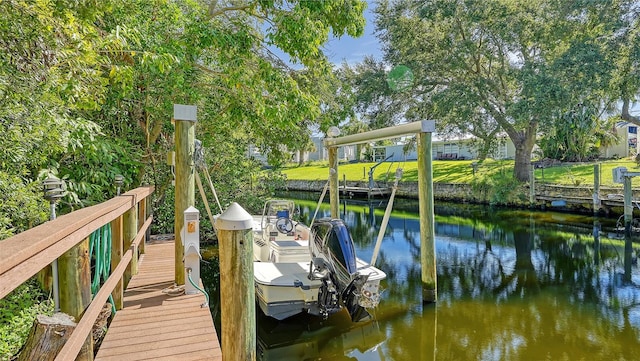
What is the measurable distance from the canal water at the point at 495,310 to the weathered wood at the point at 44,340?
3816mm

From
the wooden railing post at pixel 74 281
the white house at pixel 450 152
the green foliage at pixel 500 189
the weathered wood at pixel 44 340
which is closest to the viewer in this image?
the weathered wood at pixel 44 340

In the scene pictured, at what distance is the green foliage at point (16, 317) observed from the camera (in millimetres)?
3076

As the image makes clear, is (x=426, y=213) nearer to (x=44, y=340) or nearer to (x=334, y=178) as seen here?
(x=334, y=178)

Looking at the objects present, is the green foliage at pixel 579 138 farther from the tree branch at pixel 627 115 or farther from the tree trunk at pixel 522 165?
the tree branch at pixel 627 115

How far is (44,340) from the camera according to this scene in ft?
4.27

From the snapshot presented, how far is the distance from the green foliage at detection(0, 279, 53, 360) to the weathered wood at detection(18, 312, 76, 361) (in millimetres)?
2011

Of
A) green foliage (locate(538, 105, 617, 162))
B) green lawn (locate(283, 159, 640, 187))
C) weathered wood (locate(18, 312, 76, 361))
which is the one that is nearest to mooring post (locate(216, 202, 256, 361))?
weathered wood (locate(18, 312, 76, 361))

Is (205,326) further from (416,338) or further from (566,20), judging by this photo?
(566,20)

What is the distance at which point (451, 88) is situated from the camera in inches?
643

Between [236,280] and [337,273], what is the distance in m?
2.73

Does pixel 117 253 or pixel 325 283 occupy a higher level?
pixel 117 253

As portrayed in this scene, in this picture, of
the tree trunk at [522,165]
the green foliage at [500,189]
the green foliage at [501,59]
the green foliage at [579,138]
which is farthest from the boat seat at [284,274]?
the green foliage at [579,138]

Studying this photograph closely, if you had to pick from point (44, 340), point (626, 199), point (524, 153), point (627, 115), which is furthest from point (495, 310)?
point (524, 153)

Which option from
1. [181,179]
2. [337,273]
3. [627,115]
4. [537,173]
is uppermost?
[627,115]
